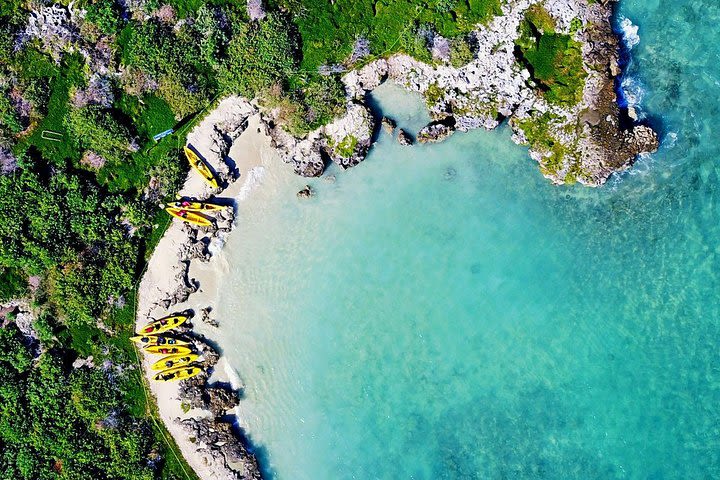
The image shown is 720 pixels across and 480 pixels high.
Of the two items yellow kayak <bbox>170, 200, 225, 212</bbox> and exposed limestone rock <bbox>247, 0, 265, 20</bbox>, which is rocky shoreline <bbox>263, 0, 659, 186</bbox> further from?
exposed limestone rock <bbox>247, 0, 265, 20</bbox>

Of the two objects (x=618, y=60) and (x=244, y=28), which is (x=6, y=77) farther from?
(x=618, y=60)

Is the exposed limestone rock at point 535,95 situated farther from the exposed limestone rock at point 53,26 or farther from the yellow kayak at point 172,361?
the yellow kayak at point 172,361

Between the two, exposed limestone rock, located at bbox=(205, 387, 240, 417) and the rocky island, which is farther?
exposed limestone rock, located at bbox=(205, 387, 240, 417)

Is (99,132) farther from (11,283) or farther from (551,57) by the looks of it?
(551,57)

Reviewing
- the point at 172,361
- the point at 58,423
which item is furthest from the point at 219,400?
the point at 58,423

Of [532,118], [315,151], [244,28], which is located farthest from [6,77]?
[532,118]

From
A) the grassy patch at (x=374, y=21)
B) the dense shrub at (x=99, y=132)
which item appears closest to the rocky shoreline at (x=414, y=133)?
the grassy patch at (x=374, y=21)

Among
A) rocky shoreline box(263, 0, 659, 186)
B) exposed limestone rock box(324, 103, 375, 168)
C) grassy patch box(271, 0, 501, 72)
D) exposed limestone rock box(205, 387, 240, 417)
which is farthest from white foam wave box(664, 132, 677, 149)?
exposed limestone rock box(205, 387, 240, 417)
